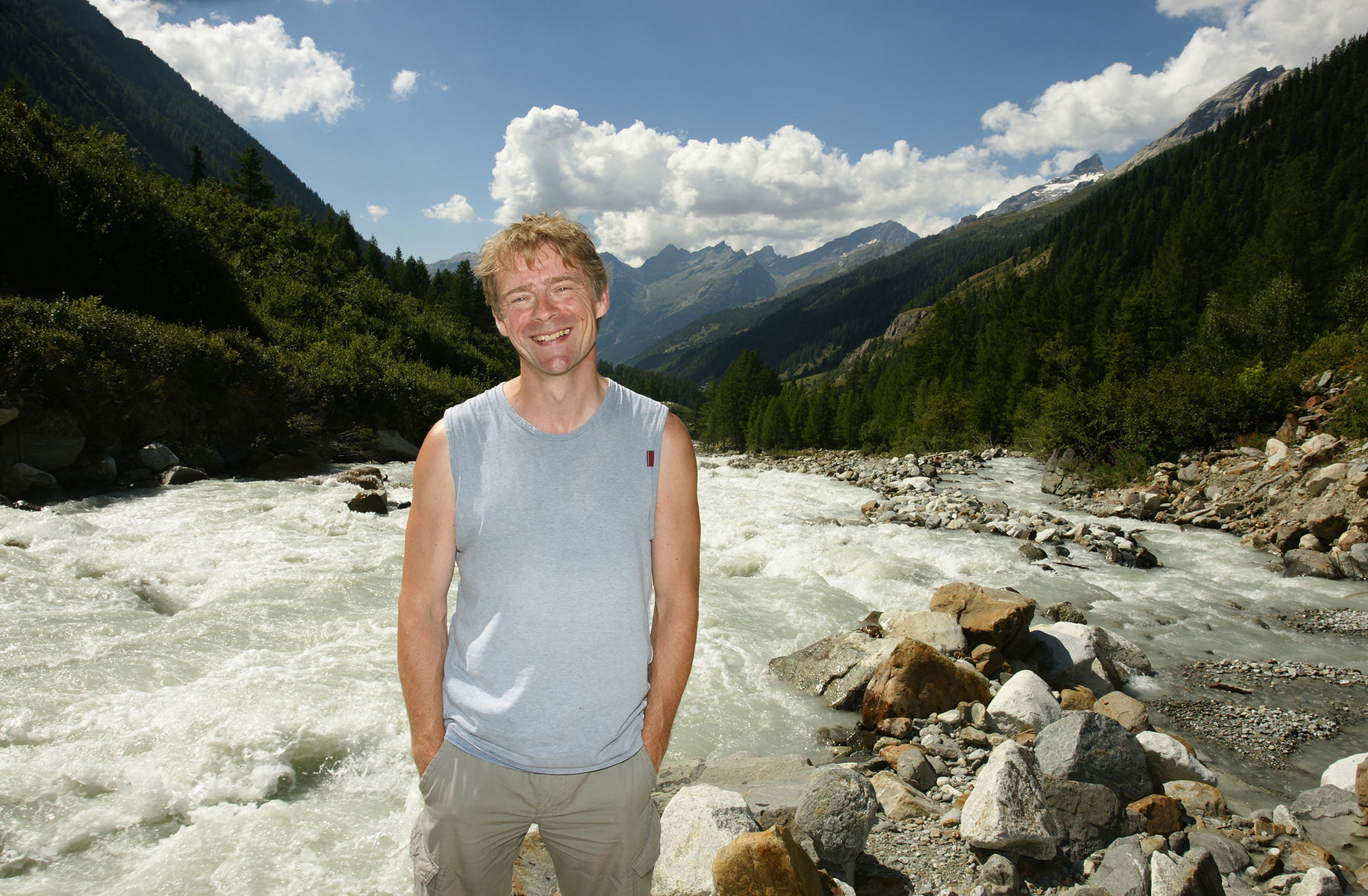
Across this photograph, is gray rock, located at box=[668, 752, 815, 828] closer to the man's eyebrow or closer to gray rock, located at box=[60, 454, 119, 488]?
the man's eyebrow

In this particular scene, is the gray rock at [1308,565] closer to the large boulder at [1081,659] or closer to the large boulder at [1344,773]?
the large boulder at [1081,659]

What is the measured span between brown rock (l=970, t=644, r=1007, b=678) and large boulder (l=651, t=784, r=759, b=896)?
16.4 ft

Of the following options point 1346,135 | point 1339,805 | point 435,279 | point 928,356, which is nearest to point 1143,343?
point 928,356

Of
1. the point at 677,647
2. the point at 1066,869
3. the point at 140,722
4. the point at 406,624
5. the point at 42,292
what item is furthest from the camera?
the point at 42,292

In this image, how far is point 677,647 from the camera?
7.39 feet

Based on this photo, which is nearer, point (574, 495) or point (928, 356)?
point (574, 495)

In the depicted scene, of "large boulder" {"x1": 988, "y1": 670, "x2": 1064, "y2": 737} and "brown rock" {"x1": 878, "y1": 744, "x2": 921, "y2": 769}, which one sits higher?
"large boulder" {"x1": 988, "y1": 670, "x2": 1064, "y2": 737}

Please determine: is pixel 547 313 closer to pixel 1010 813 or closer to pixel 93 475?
pixel 1010 813

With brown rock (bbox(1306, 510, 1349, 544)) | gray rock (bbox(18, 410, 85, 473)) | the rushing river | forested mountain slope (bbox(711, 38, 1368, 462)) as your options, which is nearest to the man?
→ the rushing river

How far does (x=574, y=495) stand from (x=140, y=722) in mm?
6829

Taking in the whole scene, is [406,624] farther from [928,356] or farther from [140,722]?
[928,356]

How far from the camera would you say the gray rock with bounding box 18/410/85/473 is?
14258 mm

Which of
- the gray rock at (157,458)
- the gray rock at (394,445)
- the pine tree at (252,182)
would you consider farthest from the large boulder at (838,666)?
the pine tree at (252,182)

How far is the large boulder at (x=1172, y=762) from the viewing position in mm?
5836
